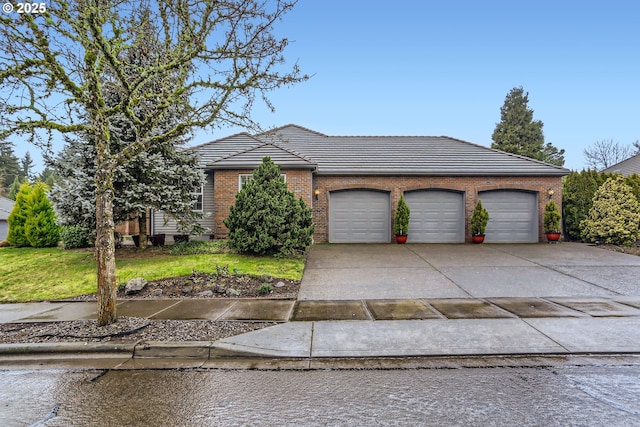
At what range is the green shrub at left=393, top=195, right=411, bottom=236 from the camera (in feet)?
44.4

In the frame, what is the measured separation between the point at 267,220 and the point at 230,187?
4129 millimetres

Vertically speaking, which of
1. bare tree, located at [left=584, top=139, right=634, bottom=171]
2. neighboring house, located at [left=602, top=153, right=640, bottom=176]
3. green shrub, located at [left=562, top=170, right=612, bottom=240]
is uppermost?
bare tree, located at [left=584, top=139, right=634, bottom=171]

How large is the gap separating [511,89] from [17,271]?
154 ft

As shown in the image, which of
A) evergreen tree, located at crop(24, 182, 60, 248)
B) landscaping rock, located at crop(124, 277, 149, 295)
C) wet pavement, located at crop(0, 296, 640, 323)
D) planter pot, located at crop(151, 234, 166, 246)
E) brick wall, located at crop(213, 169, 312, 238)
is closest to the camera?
wet pavement, located at crop(0, 296, 640, 323)

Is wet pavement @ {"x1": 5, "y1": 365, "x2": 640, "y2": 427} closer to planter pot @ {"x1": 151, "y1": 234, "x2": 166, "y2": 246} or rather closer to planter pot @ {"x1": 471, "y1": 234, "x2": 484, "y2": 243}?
planter pot @ {"x1": 151, "y1": 234, "x2": 166, "y2": 246}

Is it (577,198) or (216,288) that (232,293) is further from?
(577,198)

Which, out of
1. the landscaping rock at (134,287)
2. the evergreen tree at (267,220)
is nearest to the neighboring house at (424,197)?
the evergreen tree at (267,220)

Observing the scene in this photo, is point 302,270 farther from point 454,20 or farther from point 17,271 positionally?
point 454,20

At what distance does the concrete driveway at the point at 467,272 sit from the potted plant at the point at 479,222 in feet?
3.74

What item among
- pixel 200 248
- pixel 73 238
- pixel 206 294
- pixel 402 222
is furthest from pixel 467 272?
pixel 73 238

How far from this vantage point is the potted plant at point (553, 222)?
44.8ft

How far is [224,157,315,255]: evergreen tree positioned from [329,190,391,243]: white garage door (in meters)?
3.79

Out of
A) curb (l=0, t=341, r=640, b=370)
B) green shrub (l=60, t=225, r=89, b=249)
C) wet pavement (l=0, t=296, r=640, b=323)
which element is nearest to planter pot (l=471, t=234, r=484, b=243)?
wet pavement (l=0, t=296, r=640, b=323)

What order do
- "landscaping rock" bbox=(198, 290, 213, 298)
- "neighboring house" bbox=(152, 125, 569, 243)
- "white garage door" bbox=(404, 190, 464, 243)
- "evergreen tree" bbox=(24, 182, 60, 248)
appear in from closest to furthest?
1. "landscaping rock" bbox=(198, 290, 213, 298)
2. "evergreen tree" bbox=(24, 182, 60, 248)
3. "neighboring house" bbox=(152, 125, 569, 243)
4. "white garage door" bbox=(404, 190, 464, 243)
